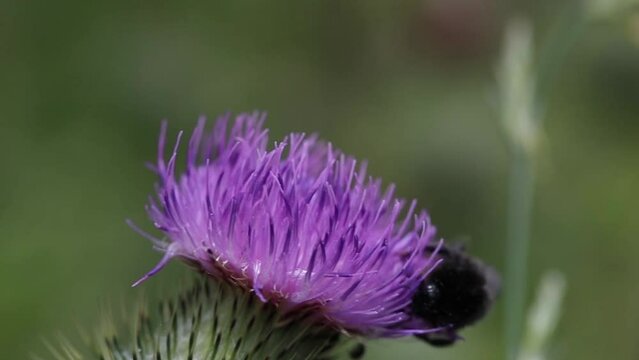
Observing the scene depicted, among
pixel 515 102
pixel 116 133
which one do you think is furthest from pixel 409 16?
pixel 515 102

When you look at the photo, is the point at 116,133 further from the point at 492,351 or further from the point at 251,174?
the point at 251,174

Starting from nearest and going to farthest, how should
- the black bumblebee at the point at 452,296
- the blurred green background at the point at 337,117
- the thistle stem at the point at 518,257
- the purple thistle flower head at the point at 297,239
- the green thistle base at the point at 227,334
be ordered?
the purple thistle flower head at the point at 297,239, the green thistle base at the point at 227,334, the black bumblebee at the point at 452,296, the thistle stem at the point at 518,257, the blurred green background at the point at 337,117

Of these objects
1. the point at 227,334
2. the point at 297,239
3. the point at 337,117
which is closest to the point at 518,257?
the point at 297,239

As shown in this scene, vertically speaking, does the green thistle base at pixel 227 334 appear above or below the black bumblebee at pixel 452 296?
below

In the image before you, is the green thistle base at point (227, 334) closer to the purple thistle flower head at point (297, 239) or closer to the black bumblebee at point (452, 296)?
the purple thistle flower head at point (297, 239)

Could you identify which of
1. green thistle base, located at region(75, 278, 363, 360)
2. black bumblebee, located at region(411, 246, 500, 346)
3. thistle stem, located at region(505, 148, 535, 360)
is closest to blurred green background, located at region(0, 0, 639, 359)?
thistle stem, located at region(505, 148, 535, 360)

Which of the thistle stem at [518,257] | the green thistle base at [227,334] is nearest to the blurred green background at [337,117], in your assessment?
the thistle stem at [518,257]
